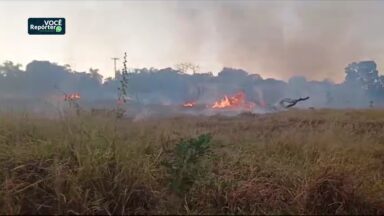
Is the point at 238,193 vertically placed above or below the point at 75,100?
below

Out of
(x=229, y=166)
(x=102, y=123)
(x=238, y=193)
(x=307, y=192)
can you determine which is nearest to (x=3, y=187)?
(x=102, y=123)

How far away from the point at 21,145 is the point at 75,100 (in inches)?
45.7

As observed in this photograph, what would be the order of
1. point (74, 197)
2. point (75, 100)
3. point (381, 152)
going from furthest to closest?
point (381, 152), point (75, 100), point (74, 197)

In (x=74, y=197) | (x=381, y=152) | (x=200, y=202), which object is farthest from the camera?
(x=381, y=152)

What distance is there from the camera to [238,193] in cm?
430

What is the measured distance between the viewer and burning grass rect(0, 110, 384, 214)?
3.86 meters

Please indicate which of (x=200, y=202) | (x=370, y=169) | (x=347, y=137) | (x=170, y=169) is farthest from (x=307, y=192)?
(x=347, y=137)

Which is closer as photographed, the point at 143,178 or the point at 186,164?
the point at 186,164

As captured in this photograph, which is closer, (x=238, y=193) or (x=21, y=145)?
(x=238, y=193)

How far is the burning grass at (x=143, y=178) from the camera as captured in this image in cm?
386

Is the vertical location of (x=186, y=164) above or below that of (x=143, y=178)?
above

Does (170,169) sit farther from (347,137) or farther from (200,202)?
(347,137)

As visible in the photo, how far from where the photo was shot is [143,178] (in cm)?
413

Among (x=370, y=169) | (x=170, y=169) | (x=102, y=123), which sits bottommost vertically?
(x=370, y=169)
